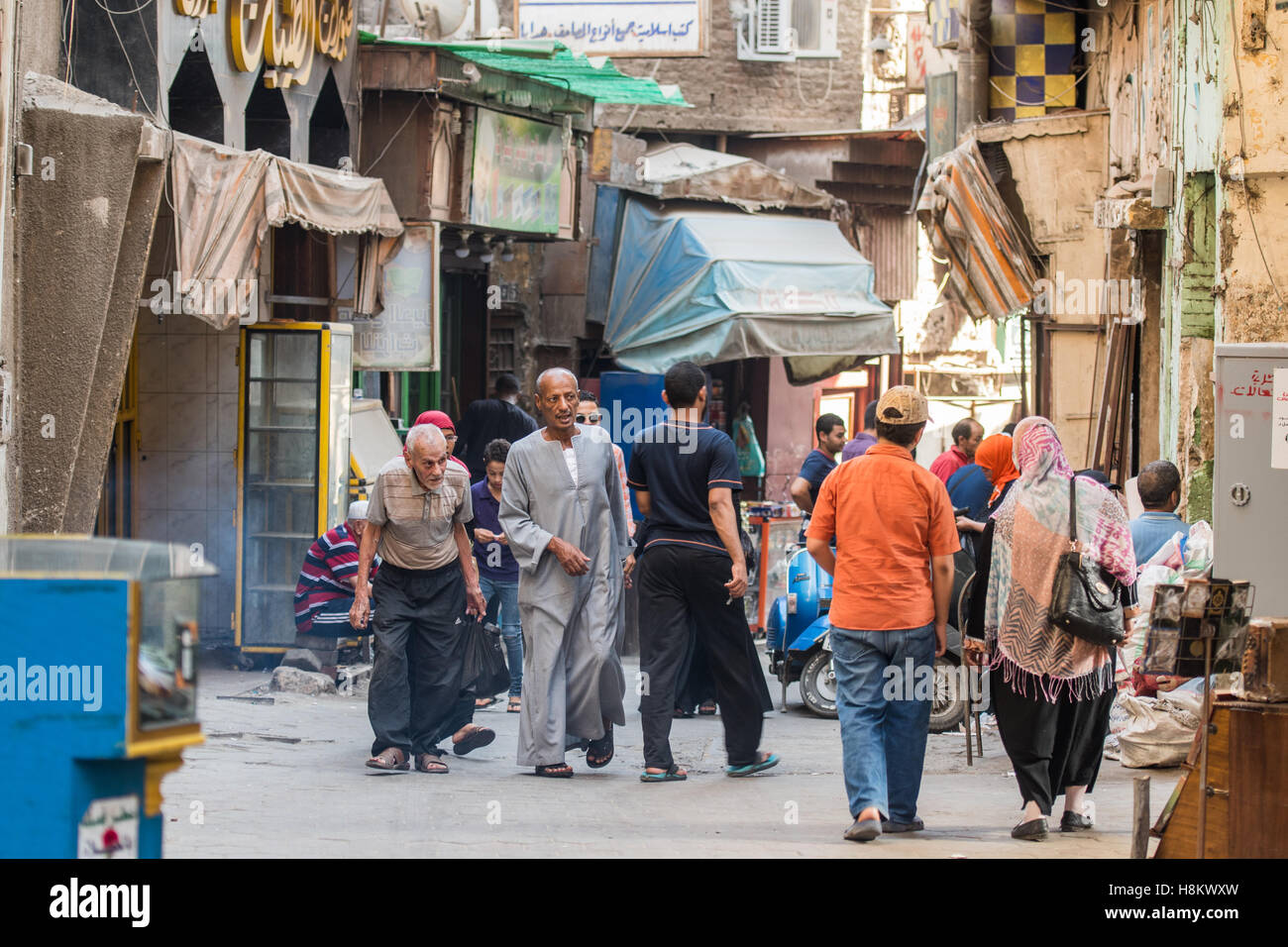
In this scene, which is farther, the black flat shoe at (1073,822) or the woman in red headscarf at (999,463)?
the woman in red headscarf at (999,463)

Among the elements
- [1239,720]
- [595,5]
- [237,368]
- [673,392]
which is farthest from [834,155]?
[1239,720]

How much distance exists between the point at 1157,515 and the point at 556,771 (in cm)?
330

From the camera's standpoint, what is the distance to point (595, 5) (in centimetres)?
1920

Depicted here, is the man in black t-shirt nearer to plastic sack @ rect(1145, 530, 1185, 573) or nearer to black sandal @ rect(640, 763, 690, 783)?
black sandal @ rect(640, 763, 690, 783)

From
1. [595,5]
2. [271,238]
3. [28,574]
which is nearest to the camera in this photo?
[28,574]

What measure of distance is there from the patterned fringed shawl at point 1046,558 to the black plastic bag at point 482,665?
286cm

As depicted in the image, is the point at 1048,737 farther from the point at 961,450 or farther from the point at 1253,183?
the point at 961,450

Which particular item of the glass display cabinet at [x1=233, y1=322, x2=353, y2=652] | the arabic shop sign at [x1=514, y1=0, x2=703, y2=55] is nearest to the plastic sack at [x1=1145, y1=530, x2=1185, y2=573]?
the glass display cabinet at [x1=233, y1=322, x2=353, y2=652]

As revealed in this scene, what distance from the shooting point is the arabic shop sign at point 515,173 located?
613 inches

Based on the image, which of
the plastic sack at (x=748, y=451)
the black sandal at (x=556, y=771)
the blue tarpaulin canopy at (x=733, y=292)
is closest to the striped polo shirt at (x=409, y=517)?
the black sandal at (x=556, y=771)

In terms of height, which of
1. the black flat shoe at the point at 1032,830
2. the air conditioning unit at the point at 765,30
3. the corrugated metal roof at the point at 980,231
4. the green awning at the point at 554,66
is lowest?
the black flat shoe at the point at 1032,830

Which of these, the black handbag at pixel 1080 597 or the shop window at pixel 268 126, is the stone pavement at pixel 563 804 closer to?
the black handbag at pixel 1080 597

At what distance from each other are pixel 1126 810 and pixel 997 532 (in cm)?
147
